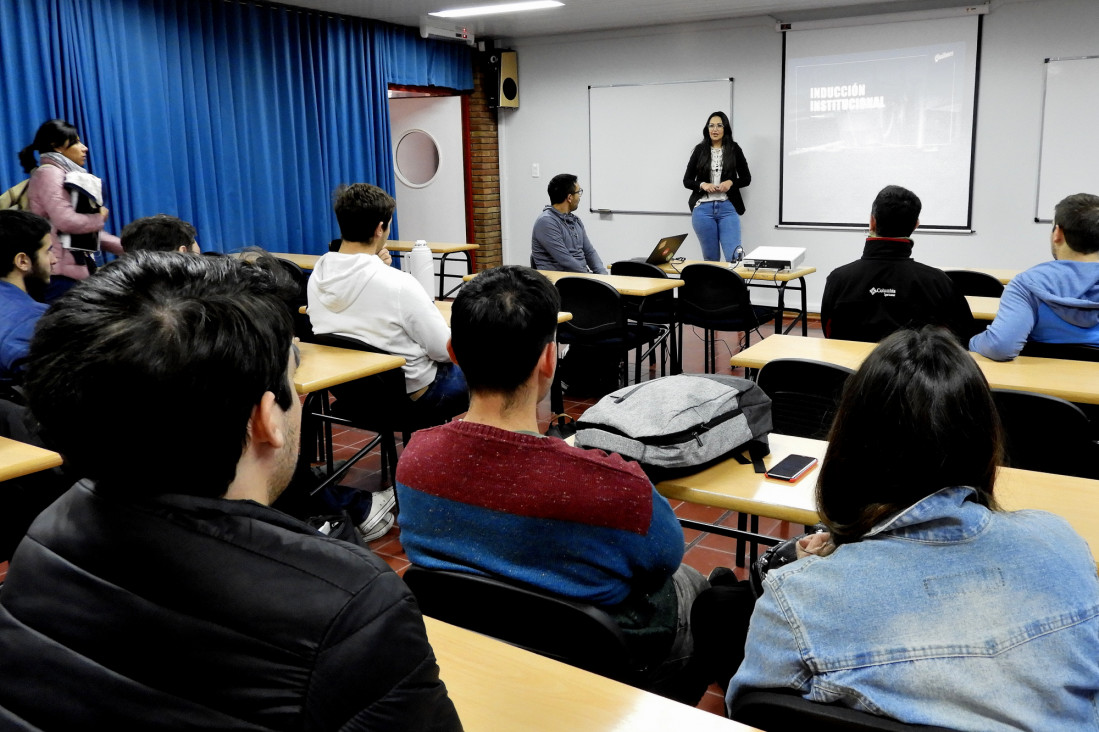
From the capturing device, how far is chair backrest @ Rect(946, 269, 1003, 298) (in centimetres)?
449

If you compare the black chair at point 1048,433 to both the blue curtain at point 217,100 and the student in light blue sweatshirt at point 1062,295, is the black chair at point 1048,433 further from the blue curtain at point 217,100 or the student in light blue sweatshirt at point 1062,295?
the blue curtain at point 217,100

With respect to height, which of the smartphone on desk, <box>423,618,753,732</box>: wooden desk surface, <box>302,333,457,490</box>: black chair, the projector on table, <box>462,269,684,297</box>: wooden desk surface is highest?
the projector on table

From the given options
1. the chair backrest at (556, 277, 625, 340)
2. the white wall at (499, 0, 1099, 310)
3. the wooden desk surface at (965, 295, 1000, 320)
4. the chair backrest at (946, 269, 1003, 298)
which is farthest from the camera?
the white wall at (499, 0, 1099, 310)

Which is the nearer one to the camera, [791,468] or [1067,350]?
[791,468]

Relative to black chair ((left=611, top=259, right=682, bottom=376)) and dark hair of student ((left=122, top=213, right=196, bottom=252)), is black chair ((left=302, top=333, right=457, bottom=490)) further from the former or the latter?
black chair ((left=611, top=259, right=682, bottom=376))

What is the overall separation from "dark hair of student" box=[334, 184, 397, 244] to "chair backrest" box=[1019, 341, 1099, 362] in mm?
2440

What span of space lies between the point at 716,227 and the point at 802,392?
5.34 meters

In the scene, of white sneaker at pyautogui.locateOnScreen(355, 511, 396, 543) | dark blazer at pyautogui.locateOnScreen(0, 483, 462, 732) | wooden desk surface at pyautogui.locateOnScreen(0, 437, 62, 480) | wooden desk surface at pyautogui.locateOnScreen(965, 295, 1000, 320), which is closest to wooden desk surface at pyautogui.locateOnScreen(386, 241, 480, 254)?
white sneaker at pyautogui.locateOnScreen(355, 511, 396, 543)

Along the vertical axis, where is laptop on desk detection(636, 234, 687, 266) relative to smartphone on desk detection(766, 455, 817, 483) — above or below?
above

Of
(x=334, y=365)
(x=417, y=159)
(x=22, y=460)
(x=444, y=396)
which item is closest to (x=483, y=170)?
(x=417, y=159)

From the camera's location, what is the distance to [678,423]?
191cm

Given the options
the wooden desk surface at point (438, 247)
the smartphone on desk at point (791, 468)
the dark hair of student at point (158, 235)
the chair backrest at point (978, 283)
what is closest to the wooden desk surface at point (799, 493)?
the smartphone on desk at point (791, 468)

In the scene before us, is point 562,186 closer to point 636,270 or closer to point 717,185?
point 636,270

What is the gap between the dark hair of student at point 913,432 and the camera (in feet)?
3.56
